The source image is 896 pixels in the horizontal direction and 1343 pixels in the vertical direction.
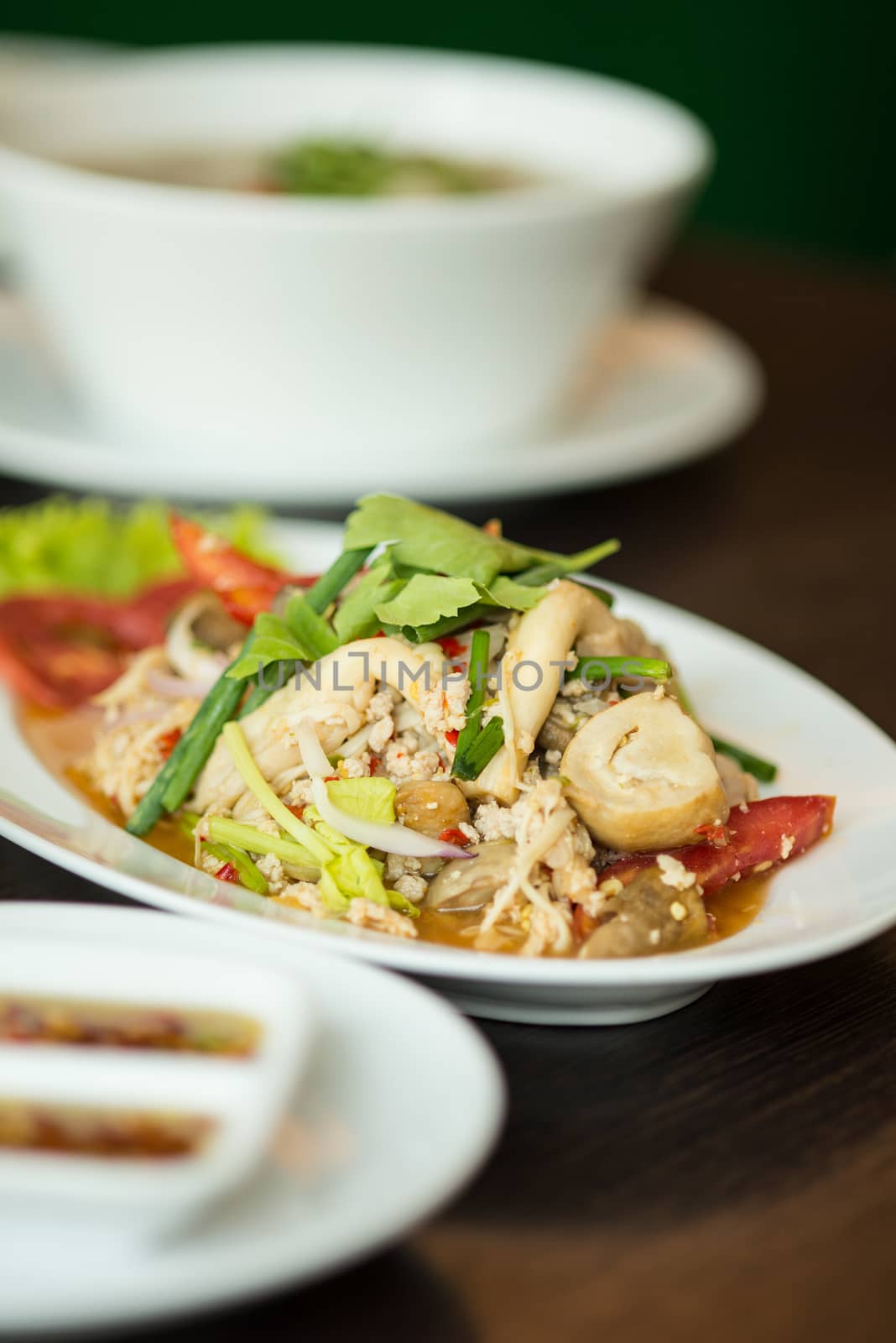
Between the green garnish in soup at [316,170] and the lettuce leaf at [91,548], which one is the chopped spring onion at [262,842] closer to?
the lettuce leaf at [91,548]

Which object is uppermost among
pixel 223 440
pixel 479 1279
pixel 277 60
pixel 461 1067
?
pixel 461 1067

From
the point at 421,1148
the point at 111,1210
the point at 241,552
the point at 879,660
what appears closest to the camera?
the point at 111,1210

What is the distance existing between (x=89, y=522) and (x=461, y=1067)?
203 centimetres

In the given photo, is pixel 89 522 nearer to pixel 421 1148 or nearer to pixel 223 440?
pixel 223 440

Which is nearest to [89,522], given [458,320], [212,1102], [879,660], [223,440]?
[223,440]

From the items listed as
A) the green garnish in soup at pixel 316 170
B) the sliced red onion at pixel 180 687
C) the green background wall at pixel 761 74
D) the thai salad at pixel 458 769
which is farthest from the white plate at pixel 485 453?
the green background wall at pixel 761 74

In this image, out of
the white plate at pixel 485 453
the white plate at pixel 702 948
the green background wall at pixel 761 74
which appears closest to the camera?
the white plate at pixel 702 948

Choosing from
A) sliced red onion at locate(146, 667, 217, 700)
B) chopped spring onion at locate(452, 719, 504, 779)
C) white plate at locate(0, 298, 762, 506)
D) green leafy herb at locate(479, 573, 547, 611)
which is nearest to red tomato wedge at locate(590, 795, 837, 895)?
chopped spring onion at locate(452, 719, 504, 779)

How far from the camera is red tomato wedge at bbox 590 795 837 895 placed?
1.98 m

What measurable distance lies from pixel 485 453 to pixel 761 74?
5.87 meters

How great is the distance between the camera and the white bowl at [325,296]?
329 cm

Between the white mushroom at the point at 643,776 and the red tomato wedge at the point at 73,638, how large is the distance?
95cm

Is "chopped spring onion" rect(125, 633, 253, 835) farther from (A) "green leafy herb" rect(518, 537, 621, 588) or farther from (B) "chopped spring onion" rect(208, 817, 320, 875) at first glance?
(A) "green leafy herb" rect(518, 537, 621, 588)

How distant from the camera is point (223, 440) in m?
3.63
